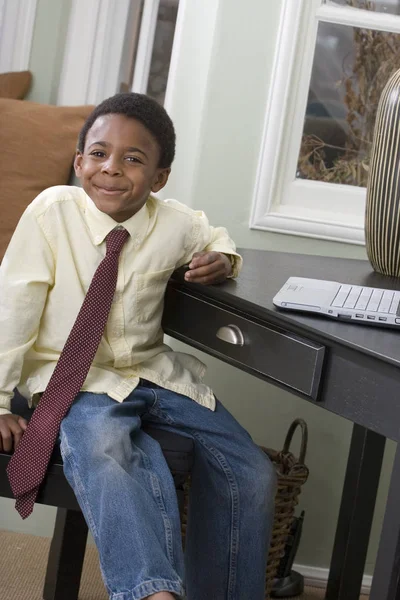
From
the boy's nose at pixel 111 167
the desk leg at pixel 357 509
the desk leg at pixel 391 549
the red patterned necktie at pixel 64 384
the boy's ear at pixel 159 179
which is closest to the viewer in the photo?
the desk leg at pixel 391 549

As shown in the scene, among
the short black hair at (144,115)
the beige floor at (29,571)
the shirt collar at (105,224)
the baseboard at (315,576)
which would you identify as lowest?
the beige floor at (29,571)

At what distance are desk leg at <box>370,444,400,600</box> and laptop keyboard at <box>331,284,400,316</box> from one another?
26 cm

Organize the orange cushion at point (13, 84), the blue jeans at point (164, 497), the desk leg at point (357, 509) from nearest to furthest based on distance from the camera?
1. the blue jeans at point (164, 497)
2. the desk leg at point (357, 509)
3. the orange cushion at point (13, 84)

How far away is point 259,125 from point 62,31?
69 cm

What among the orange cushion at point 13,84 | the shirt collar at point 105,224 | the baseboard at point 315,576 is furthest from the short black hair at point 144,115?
the baseboard at point 315,576

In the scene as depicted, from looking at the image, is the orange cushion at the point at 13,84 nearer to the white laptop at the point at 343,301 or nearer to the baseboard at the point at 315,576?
the white laptop at the point at 343,301

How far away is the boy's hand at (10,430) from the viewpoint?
4.91 feet

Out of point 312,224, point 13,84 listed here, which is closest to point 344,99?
point 312,224

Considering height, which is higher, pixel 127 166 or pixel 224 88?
pixel 224 88

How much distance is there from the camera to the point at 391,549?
122 cm

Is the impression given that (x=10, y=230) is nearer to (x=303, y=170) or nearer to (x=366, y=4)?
(x=303, y=170)

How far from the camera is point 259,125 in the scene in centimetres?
218

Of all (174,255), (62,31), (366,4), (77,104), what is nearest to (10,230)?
(77,104)

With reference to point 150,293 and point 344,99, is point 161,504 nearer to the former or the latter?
point 150,293
